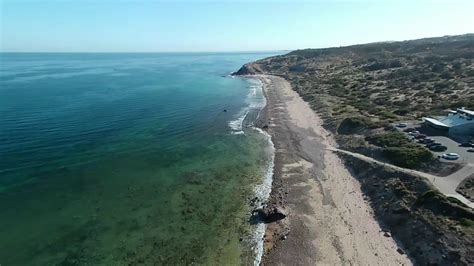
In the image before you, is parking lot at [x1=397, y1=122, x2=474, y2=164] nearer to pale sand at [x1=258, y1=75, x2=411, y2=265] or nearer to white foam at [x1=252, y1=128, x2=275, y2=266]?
pale sand at [x1=258, y1=75, x2=411, y2=265]

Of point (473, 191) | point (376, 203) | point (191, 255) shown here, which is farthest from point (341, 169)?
point (191, 255)

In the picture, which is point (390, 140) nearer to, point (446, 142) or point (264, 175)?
point (446, 142)

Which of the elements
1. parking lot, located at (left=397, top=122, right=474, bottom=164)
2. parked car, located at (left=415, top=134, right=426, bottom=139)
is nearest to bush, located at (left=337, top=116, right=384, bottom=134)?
parking lot, located at (left=397, top=122, right=474, bottom=164)

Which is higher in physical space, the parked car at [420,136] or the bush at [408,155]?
the parked car at [420,136]

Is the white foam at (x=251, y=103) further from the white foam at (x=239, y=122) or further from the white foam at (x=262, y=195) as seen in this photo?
the white foam at (x=262, y=195)

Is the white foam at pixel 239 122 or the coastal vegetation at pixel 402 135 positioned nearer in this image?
the coastal vegetation at pixel 402 135

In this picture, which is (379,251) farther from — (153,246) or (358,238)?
(153,246)

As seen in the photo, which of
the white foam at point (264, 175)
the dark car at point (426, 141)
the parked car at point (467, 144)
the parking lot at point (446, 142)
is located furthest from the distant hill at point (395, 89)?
the parked car at point (467, 144)
